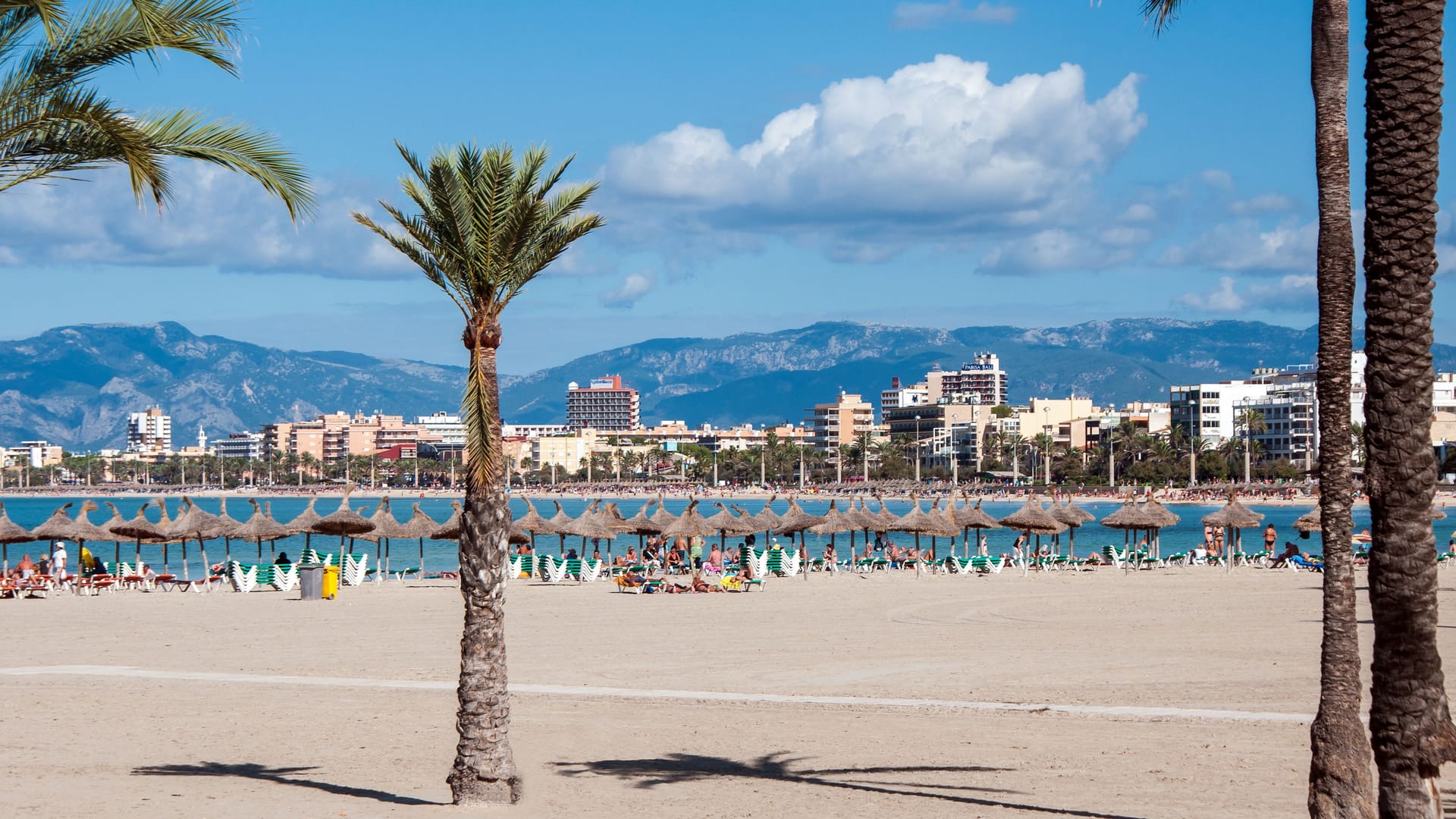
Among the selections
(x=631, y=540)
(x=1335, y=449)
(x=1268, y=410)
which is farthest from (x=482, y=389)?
(x=1268, y=410)

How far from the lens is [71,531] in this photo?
104 feet

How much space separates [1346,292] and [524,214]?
468 cm

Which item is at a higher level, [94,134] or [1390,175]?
[94,134]

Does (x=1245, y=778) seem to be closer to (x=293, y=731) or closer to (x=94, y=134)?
(x=293, y=731)

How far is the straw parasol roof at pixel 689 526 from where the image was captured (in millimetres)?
33219

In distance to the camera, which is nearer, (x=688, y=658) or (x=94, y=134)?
(x=94, y=134)

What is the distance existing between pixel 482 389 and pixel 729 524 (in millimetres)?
26889

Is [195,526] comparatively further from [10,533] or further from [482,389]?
[482,389]

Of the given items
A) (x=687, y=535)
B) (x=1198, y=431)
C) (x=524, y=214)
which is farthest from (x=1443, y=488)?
(x=524, y=214)

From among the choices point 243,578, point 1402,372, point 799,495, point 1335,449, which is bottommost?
point 799,495

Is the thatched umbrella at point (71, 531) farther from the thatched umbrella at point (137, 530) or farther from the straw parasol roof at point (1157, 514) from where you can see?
the straw parasol roof at point (1157, 514)

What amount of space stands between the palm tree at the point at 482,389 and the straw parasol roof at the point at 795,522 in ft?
85.7

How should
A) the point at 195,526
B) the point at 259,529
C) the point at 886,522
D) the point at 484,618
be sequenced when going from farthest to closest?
the point at 886,522 → the point at 259,529 → the point at 195,526 → the point at 484,618

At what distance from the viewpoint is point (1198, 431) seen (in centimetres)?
15212
